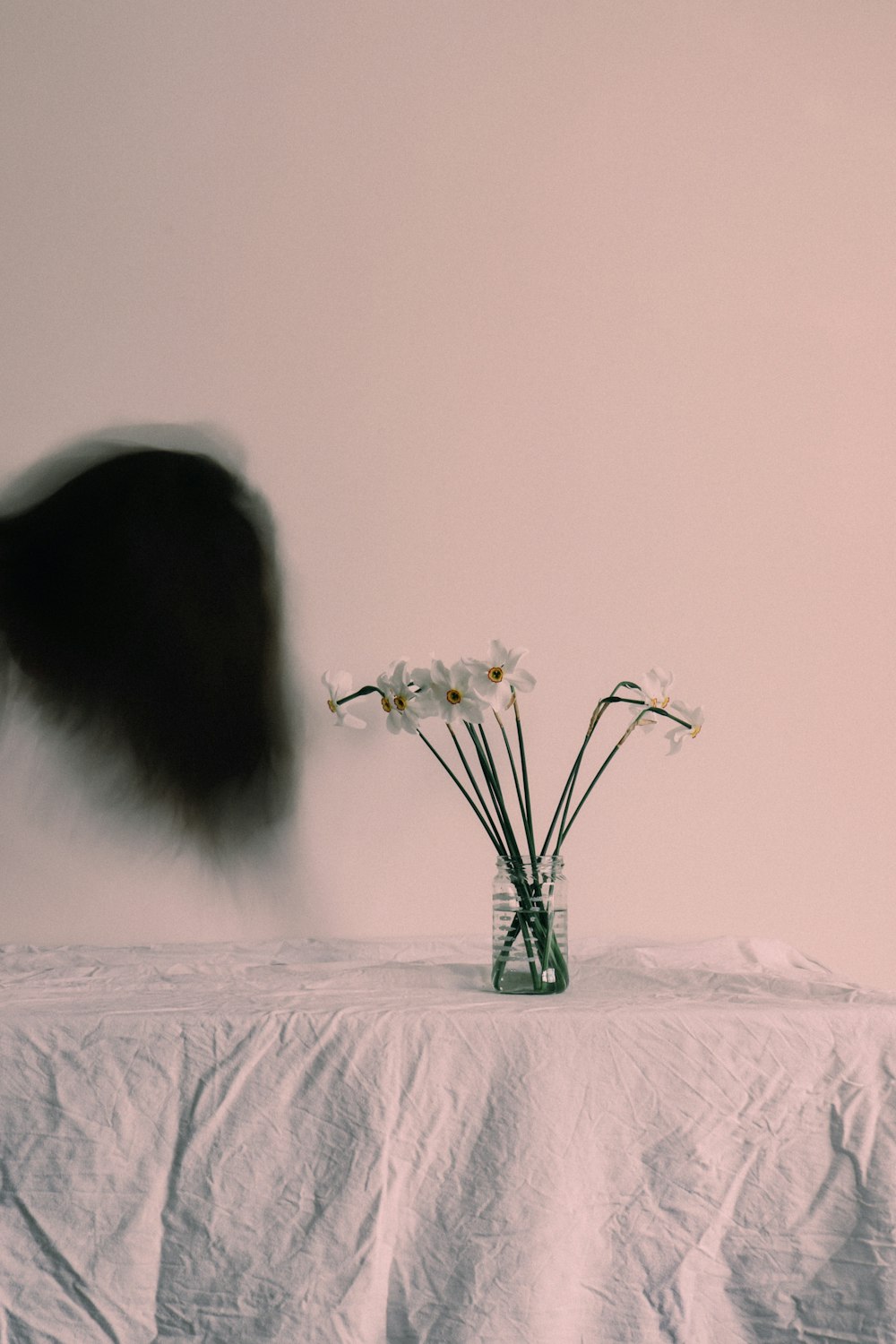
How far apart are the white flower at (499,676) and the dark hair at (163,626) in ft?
1.36

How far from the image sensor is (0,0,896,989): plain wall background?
1453mm

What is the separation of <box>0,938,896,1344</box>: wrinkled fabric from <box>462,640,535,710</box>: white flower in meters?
0.33

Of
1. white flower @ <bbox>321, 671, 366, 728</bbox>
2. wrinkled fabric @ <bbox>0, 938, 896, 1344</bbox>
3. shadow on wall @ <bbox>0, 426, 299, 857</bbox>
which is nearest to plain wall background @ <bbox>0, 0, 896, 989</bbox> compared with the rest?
shadow on wall @ <bbox>0, 426, 299, 857</bbox>

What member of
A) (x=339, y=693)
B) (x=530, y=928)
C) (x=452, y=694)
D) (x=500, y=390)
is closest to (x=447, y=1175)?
(x=530, y=928)

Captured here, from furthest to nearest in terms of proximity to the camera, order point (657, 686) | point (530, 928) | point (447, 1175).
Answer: point (657, 686) → point (530, 928) → point (447, 1175)

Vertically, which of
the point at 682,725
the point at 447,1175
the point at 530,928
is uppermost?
the point at 682,725

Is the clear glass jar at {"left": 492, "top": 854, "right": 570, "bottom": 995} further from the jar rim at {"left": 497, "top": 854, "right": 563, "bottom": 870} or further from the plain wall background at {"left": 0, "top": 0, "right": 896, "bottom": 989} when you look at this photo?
the plain wall background at {"left": 0, "top": 0, "right": 896, "bottom": 989}

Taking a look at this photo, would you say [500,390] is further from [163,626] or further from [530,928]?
[530,928]

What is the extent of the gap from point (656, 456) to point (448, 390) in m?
0.32

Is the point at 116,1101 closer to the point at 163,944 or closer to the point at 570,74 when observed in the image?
the point at 163,944

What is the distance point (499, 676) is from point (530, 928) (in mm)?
272

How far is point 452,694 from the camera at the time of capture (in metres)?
1.13

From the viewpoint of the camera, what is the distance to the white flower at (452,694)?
44.6 inches

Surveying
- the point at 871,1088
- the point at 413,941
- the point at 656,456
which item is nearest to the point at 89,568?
the point at 413,941
